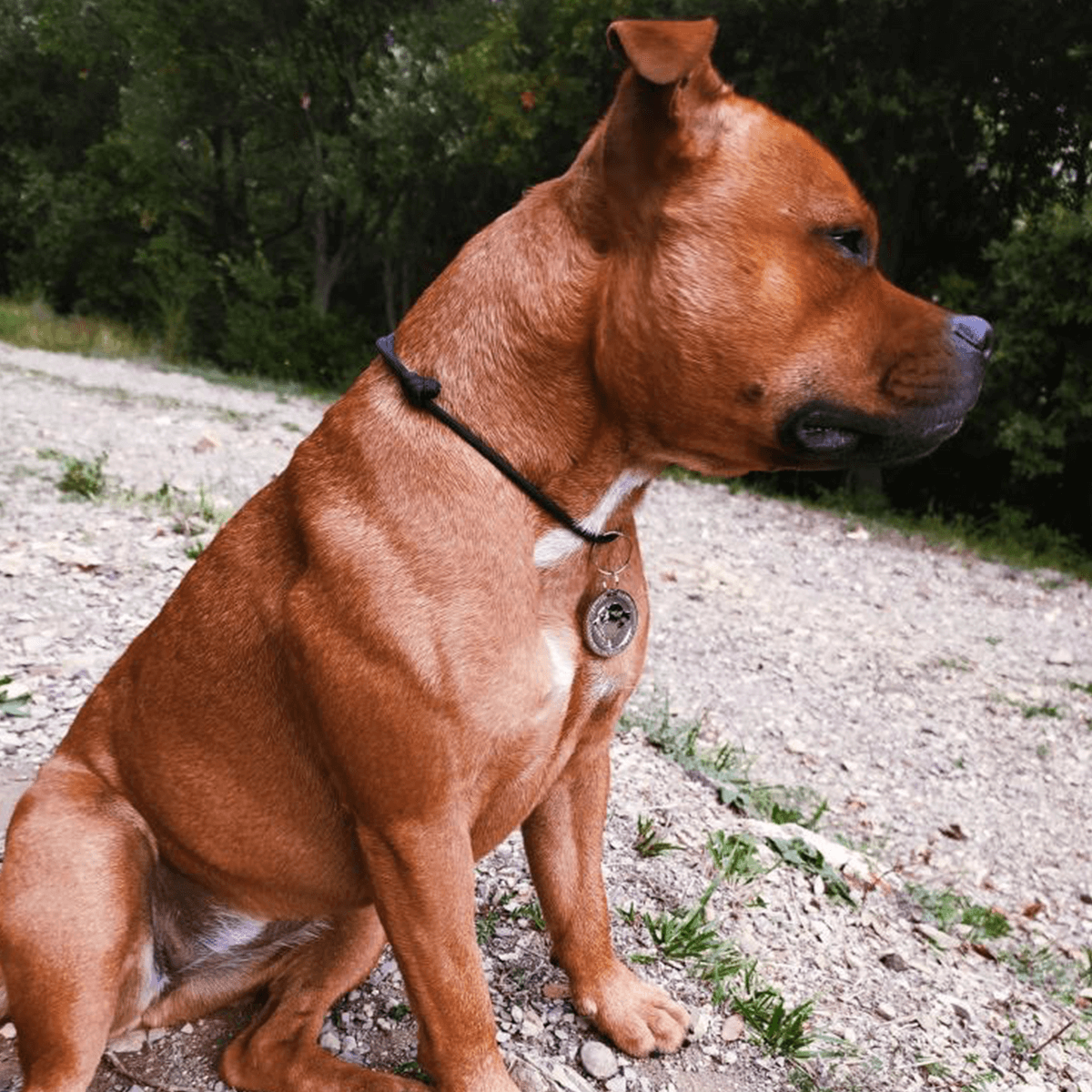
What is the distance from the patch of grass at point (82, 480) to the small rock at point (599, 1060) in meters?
4.63

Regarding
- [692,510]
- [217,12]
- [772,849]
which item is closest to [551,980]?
[772,849]

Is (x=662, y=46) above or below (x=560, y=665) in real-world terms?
above

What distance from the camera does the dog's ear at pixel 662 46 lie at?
1519mm

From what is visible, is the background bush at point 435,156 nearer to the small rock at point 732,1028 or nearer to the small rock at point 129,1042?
the small rock at point 732,1028

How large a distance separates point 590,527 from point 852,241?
0.67 m

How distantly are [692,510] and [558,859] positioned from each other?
749 centimetres

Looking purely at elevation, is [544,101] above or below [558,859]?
above

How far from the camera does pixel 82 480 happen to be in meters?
5.86

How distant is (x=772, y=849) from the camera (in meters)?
3.41

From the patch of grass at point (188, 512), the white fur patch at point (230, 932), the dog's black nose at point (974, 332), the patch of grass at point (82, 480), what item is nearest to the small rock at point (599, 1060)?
the white fur patch at point (230, 932)

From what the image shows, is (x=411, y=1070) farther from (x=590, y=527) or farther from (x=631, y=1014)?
(x=590, y=527)

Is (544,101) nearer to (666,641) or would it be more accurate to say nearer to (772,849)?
(666,641)

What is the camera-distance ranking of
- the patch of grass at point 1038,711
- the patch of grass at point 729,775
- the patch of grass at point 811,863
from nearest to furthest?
the patch of grass at point 811,863 < the patch of grass at point 729,775 < the patch of grass at point 1038,711

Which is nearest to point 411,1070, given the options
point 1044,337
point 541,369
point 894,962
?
point 541,369
